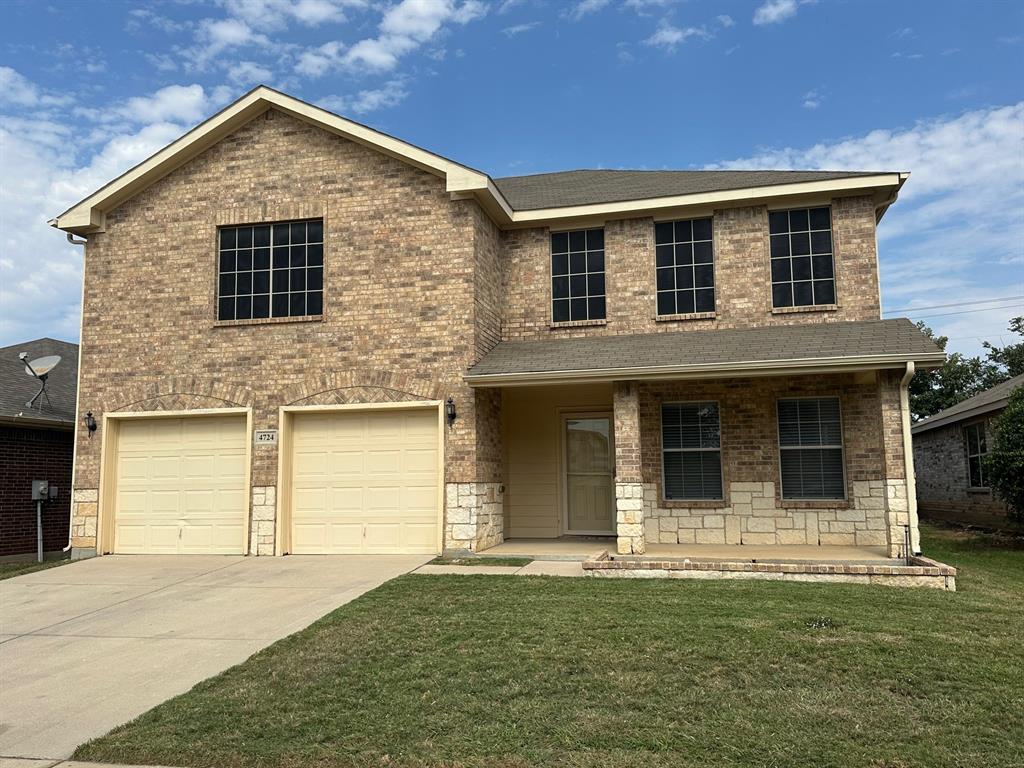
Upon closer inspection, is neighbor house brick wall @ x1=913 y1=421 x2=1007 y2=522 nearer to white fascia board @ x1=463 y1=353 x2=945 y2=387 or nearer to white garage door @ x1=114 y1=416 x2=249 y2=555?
white fascia board @ x1=463 y1=353 x2=945 y2=387

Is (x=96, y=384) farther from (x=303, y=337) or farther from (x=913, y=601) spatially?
(x=913, y=601)

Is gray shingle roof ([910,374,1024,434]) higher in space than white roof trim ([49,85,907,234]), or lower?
lower

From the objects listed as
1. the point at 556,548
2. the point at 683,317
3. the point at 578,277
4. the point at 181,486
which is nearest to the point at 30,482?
the point at 181,486

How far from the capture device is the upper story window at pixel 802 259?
43.5ft

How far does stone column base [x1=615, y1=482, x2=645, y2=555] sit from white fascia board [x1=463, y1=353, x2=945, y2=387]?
1.58 meters

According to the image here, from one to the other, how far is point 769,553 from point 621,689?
6363 mm

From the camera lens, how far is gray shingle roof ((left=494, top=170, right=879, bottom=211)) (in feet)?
44.5

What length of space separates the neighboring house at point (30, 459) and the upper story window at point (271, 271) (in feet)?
→ 13.8

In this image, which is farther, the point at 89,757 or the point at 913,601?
the point at 913,601

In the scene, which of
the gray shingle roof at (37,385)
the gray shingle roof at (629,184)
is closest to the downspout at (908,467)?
the gray shingle roof at (629,184)

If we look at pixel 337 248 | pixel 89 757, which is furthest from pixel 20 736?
pixel 337 248

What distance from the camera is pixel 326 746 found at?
5.21 metres

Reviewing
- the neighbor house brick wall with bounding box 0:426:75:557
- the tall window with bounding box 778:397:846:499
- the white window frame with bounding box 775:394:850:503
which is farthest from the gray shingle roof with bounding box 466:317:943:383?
the neighbor house brick wall with bounding box 0:426:75:557

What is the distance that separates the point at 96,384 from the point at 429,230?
20.4 feet
